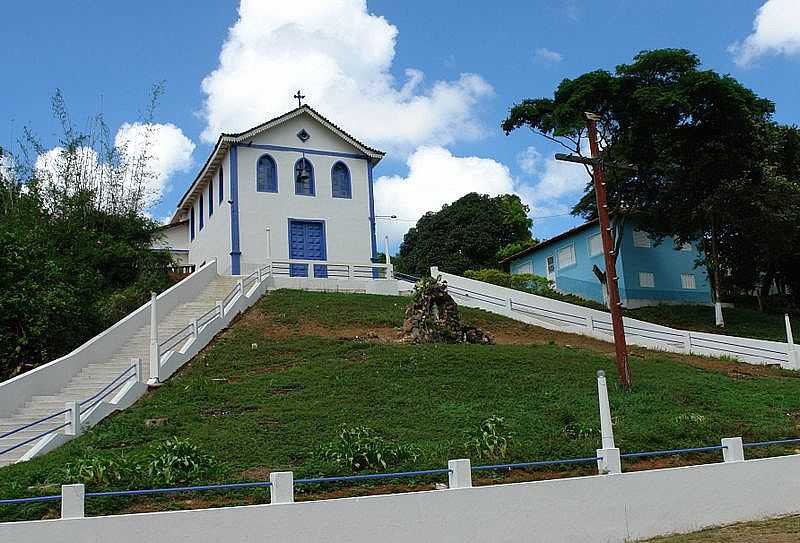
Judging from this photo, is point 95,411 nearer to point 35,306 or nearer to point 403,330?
point 35,306

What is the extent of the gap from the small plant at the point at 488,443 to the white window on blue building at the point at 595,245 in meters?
25.9

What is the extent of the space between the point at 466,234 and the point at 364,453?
3979 centimetres

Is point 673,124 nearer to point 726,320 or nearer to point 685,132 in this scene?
point 685,132

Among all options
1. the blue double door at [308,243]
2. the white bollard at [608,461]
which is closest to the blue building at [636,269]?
the blue double door at [308,243]

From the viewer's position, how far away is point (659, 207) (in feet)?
105

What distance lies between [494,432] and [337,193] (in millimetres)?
21331

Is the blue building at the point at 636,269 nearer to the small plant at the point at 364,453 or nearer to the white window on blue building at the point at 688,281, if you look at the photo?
the white window on blue building at the point at 688,281

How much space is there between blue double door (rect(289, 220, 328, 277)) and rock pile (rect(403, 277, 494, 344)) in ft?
30.1

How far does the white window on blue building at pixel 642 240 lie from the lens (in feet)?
123

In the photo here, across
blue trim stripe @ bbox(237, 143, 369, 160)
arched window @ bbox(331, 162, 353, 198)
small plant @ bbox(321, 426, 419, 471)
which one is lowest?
small plant @ bbox(321, 426, 419, 471)

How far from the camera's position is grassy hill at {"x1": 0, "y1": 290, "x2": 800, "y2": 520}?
11156mm

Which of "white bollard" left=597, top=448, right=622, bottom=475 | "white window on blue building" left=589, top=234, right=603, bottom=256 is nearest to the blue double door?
"white window on blue building" left=589, top=234, right=603, bottom=256

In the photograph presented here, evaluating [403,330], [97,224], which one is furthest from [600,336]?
[97,224]

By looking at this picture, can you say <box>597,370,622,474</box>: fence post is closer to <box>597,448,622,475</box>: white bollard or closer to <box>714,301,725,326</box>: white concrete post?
<box>597,448,622,475</box>: white bollard
